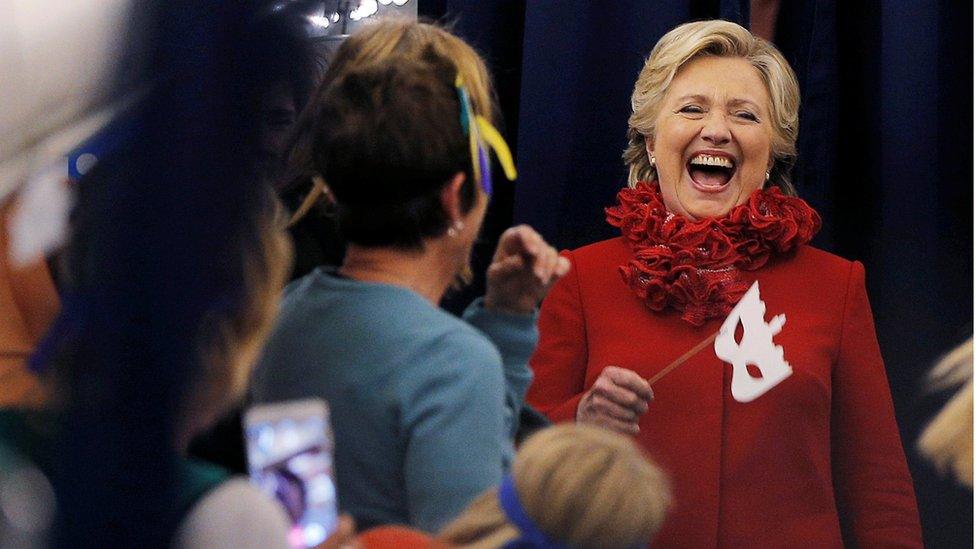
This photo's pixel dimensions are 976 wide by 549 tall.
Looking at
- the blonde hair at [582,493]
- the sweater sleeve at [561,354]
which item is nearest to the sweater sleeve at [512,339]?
the blonde hair at [582,493]

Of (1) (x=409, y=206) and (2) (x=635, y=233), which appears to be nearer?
(1) (x=409, y=206)

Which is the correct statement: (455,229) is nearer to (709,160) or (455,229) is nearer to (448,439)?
(448,439)

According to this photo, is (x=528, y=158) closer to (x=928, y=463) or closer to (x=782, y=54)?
(x=782, y=54)

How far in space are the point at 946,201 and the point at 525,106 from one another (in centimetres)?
47

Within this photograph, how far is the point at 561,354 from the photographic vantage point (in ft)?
3.67

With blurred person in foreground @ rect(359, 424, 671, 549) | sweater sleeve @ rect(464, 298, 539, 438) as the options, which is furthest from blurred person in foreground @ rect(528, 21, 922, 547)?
blurred person in foreground @ rect(359, 424, 671, 549)

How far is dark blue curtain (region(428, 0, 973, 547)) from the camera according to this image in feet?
3.89

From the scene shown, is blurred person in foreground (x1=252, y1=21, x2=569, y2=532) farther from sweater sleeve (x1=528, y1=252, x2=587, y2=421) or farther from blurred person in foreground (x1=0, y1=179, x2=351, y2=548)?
sweater sleeve (x1=528, y1=252, x2=587, y2=421)

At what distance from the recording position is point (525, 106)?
3.82ft

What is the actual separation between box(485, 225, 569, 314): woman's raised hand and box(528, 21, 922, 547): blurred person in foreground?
22cm

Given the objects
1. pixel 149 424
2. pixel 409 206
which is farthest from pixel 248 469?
pixel 409 206

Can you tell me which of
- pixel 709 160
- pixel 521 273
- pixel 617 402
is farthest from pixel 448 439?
pixel 709 160

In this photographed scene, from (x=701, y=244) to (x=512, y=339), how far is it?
0.38 metres

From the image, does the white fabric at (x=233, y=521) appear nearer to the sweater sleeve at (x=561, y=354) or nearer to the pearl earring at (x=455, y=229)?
the pearl earring at (x=455, y=229)
